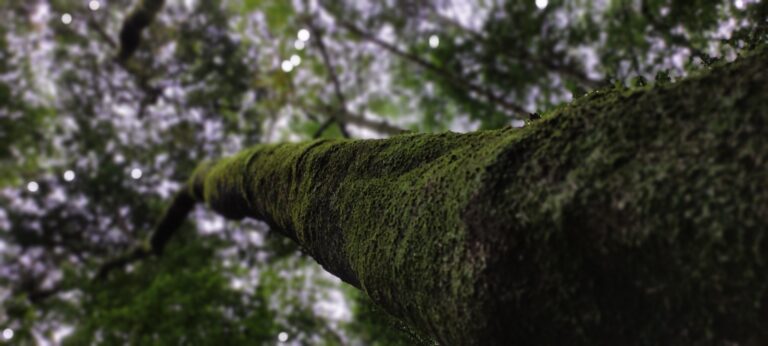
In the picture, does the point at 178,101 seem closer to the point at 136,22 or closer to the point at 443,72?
the point at 136,22

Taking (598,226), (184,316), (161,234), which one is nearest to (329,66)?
(161,234)

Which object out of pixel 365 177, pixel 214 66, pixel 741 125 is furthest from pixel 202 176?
pixel 214 66

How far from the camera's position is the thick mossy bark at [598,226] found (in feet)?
2.67

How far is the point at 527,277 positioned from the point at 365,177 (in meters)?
Result: 0.91

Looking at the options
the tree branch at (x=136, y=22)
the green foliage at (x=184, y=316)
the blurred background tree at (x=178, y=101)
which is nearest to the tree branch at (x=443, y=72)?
the blurred background tree at (x=178, y=101)

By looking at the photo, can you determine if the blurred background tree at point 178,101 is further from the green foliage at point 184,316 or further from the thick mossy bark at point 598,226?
the thick mossy bark at point 598,226

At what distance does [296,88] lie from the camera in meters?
12.0

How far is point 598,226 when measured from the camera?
3.21ft

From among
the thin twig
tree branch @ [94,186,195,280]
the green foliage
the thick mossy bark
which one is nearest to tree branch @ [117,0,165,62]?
the thin twig

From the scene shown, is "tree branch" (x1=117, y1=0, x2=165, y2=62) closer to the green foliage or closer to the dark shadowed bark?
the green foliage

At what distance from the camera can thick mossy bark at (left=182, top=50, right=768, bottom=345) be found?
815 mm

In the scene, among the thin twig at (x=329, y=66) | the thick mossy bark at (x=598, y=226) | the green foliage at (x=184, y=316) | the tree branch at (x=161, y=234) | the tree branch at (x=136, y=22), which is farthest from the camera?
the thin twig at (x=329, y=66)

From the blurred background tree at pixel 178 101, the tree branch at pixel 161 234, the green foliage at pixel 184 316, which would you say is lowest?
the green foliage at pixel 184 316

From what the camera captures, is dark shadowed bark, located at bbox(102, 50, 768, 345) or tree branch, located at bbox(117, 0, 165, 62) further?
tree branch, located at bbox(117, 0, 165, 62)
